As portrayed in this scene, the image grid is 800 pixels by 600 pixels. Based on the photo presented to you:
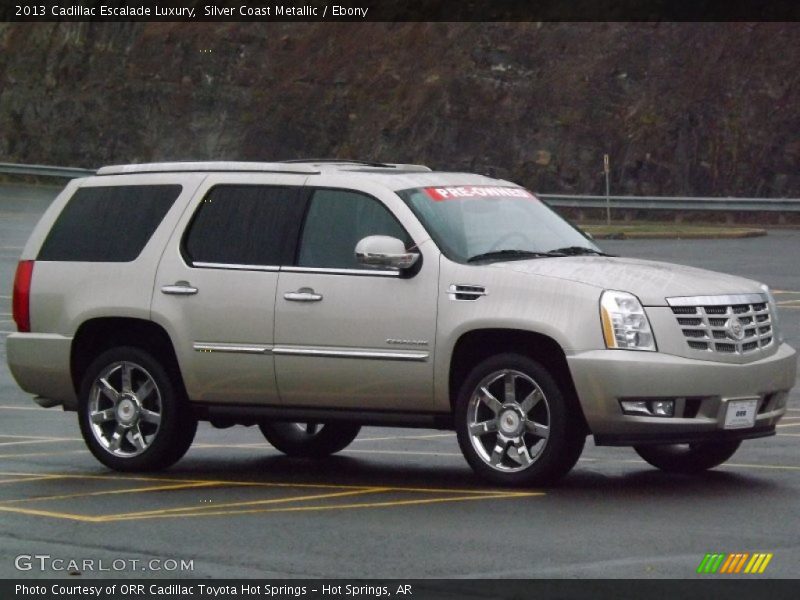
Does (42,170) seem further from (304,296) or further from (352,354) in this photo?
(352,354)

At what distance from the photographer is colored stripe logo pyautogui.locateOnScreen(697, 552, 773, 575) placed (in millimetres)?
7891

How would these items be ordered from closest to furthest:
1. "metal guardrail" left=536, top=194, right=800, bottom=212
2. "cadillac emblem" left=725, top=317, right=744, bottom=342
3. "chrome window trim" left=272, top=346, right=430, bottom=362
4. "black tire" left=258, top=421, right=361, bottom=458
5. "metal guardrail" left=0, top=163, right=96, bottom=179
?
"cadillac emblem" left=725, top=317, right=744, bottom=342
"chrome window trim" left=272, top=346, right=430, bottom=362
"black tire" left=258, top=421, right=361, bottom=458
"metal guardrail" left=536, top=194, right=800, bottom=212
"metal guardrail" left=0, top=163, right=96, bottom=179

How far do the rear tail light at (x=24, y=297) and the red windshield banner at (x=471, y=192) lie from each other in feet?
9.07

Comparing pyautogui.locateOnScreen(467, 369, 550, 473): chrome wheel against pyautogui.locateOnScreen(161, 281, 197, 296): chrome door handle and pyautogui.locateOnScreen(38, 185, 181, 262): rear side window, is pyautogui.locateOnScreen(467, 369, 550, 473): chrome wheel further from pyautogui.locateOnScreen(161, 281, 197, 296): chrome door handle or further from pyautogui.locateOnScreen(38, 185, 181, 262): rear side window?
pyautogui.locateOnScreen(38, 185, 181, 262): rear side window

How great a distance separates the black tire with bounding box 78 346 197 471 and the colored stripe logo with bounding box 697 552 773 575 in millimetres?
4335

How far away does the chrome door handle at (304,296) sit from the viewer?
1106 cm

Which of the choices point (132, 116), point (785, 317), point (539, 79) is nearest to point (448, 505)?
point (785, 317)

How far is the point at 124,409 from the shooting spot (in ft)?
38.7

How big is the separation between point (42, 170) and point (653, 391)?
44.5 meters

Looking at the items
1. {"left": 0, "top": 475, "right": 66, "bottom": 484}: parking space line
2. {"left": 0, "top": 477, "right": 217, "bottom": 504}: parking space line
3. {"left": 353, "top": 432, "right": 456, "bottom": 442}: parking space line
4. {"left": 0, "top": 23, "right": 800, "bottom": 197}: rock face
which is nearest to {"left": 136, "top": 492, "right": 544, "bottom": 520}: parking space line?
{"left": 0, "top": 477, "right": 217, "bottom": 504}: parking space line

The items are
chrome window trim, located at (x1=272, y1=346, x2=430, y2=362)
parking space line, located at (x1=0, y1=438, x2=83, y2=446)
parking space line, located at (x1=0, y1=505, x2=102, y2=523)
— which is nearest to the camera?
parking space line, located at (x1=0, y1=505, x2=102, y2=523)

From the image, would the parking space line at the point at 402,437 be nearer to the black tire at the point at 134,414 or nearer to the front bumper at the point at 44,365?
the black tire at the point at 134,414

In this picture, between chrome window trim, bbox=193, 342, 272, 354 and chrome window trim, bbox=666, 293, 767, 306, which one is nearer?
chrome window trim, bbox=666, 293, 767, 306

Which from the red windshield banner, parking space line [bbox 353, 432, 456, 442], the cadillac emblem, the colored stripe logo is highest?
the red windshield banner
